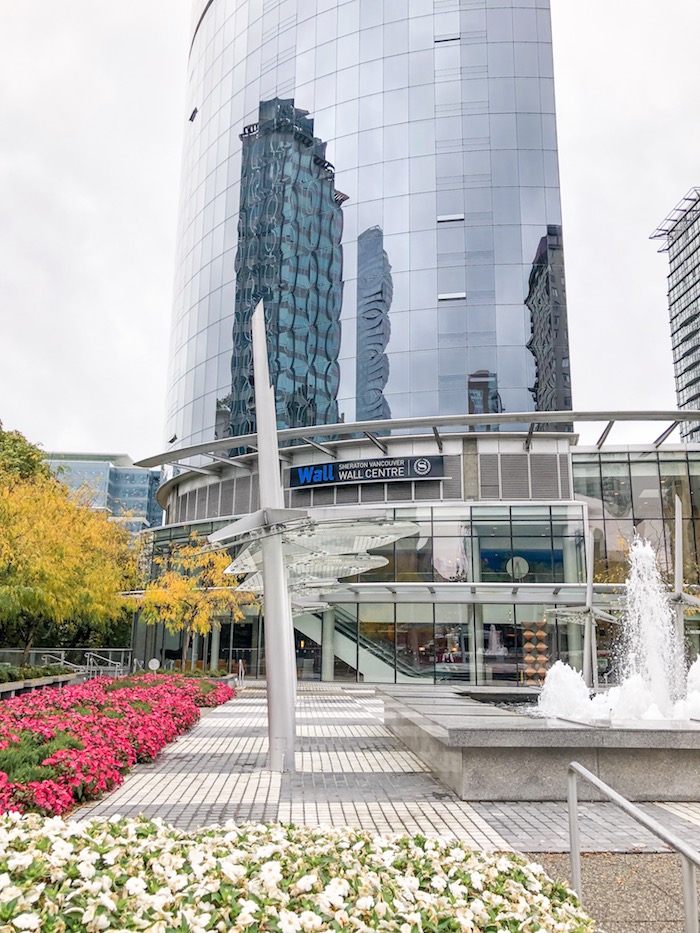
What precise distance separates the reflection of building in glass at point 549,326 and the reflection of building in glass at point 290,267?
9734mm

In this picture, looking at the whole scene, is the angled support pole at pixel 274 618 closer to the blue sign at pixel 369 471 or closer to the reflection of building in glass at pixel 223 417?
the blue sign at pixel 369 471

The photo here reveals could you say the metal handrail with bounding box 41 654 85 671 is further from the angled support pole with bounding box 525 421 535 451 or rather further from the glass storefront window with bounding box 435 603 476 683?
the angled support pole with bounding box 525 421 535 451

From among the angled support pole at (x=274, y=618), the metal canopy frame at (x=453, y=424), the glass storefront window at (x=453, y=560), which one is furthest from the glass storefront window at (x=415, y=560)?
the angled support pole at (x=274, y=618)

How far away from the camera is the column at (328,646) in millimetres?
38000

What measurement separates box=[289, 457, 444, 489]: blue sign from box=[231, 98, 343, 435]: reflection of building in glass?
93.9 inches

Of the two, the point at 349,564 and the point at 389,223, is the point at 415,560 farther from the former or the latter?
the point at 389,223

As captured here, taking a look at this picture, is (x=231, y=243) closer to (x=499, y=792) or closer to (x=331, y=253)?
(x=331, y=253)

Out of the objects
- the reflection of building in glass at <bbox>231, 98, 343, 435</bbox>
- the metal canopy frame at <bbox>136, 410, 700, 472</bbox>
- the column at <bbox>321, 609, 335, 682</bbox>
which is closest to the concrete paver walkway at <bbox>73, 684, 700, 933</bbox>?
the metal canopy frame at <bbox>136, 410, 700, 472</bbox>

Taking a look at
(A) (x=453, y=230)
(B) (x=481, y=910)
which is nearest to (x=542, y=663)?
(A) (x=453, y=230)

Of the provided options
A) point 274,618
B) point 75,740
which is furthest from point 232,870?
point 274,618

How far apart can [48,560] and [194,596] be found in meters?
10.7

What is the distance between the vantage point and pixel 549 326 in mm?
38344

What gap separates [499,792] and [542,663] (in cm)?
2584

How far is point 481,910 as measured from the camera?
12.3 feet
